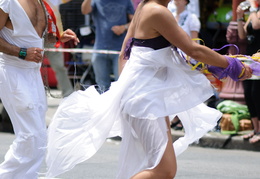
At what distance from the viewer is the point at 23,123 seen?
19.3 ft

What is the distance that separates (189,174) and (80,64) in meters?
7.00

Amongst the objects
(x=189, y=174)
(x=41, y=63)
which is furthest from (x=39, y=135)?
(x=189, y=174)

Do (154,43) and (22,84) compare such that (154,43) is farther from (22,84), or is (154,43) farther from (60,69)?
(60,69)

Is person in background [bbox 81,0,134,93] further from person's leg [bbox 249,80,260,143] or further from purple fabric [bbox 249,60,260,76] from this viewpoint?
purple fabric [bbox 249,60,260,76]

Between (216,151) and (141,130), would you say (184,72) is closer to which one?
(141,130)

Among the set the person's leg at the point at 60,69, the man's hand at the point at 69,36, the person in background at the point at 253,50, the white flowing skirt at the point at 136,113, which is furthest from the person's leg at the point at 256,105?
the white flowing skirt at the point at 136,113

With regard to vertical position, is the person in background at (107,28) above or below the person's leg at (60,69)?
above

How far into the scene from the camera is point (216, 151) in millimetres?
9797

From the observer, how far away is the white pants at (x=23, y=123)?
231 inches

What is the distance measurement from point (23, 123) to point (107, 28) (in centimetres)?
526

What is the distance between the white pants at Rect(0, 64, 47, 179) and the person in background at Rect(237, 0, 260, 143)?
4.30 meters

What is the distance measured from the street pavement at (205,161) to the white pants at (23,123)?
5.06 ft

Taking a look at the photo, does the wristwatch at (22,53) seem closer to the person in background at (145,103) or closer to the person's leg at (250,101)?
the person in background at (145,103)

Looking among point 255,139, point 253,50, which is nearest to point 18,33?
point 253,50
